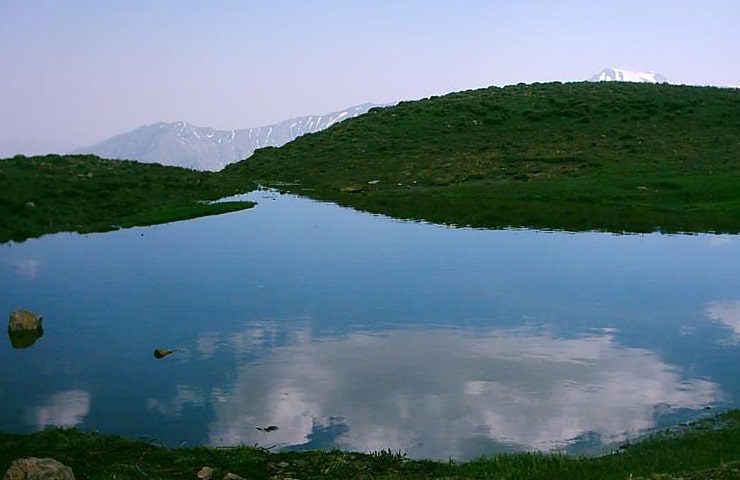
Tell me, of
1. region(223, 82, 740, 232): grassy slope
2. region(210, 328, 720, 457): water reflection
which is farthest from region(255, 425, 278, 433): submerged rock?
region(223, 82, 740, 232): grassy slope

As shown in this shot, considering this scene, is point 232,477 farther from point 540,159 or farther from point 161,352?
point 540,159

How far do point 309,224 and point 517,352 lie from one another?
3098 centimetres

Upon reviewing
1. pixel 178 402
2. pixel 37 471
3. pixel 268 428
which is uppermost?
pixel 37 471

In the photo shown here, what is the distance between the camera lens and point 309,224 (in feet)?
169

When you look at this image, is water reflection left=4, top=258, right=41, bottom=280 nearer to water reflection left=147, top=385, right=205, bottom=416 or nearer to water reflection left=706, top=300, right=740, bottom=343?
water reflection left=147, top=385, right=205, bottom=416

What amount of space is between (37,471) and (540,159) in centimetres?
7486

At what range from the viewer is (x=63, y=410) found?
18219 millimetres

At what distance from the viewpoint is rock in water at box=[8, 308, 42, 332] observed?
24.9 meters

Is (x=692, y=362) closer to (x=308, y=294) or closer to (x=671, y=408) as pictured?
(x=671, y=408)

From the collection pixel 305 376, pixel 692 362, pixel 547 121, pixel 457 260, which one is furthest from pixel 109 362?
pixel 547 121

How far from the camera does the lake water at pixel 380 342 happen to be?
17.3 meters

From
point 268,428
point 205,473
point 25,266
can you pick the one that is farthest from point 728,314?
point 25,266

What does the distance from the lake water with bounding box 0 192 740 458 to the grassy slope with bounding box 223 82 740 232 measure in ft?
41.3

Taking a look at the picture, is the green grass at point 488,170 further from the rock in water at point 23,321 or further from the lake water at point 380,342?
the rock in water at point 23,321
